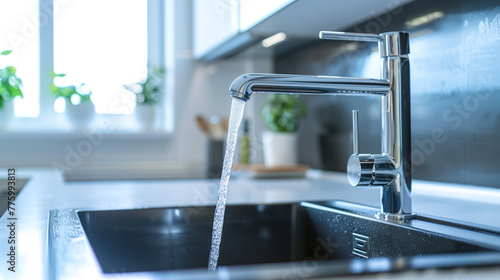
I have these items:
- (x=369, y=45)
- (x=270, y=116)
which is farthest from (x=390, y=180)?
(x=270, y=116)

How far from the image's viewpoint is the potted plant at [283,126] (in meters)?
2.00

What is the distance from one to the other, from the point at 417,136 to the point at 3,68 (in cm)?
176

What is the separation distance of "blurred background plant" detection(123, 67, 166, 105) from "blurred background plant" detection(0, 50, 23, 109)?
1.47ft

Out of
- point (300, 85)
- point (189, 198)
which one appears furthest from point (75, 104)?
point (300, 85)

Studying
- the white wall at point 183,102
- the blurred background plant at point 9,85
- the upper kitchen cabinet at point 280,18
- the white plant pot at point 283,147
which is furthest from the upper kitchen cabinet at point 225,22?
the blurred background plant at point 9,85

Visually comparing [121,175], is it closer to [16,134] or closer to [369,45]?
[16,134]

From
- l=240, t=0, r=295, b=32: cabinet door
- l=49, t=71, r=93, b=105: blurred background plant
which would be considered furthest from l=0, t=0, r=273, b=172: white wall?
l=240, t=0, r=295, b=32: cabinet door

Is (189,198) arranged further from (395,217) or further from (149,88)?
(149,88)

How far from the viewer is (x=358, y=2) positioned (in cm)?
133

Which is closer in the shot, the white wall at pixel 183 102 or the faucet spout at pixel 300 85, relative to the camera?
the faucet spout at pixel 300 85

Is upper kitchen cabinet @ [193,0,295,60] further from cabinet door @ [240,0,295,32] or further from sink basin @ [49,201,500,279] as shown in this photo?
sink basin @ [49,201,500,279]

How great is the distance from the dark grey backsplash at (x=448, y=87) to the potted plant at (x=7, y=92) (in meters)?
1.42

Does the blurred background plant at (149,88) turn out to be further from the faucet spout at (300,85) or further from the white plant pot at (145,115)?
the faucet spout at (300,85)

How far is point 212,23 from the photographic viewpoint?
1.97 metres
